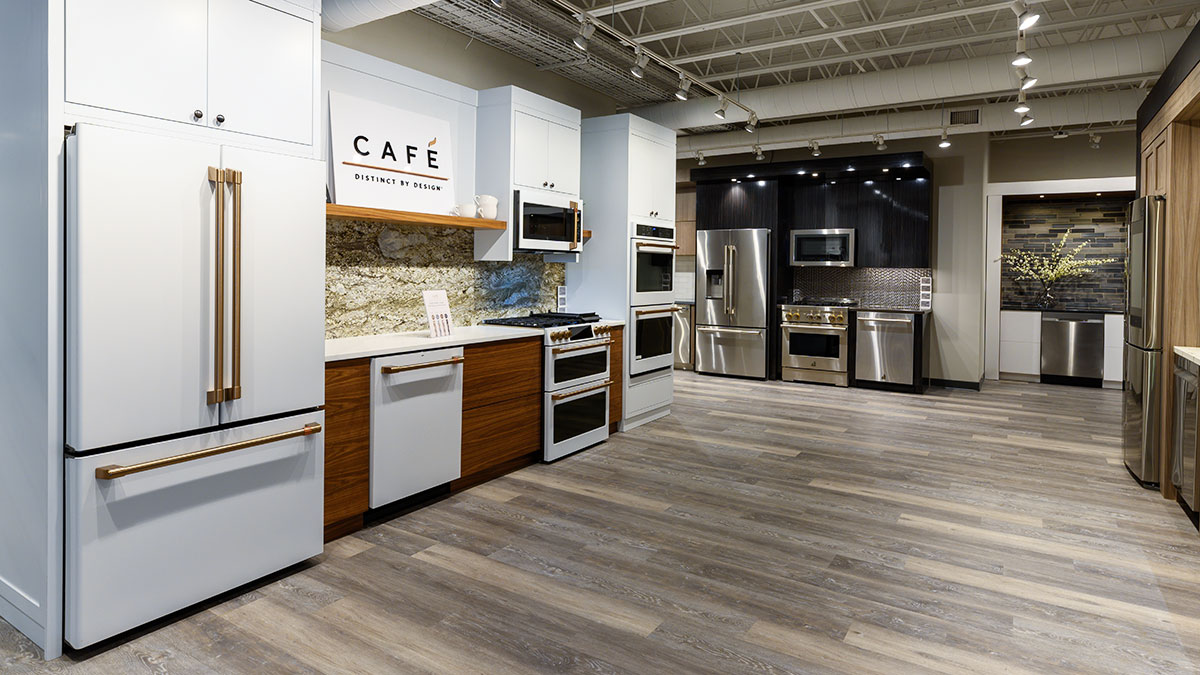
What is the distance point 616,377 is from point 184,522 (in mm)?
3423

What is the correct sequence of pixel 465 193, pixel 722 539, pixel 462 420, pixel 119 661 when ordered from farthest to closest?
pixel 465 193
pixel 462 420
pixel 722 539
pixel 119 661

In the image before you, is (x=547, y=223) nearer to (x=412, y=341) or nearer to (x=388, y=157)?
(x=388, y=157)

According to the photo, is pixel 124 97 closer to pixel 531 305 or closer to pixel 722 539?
pixel 722 539

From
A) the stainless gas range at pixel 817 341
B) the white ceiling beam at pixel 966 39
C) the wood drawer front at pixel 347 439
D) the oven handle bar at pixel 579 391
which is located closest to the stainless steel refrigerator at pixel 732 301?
the stainless gas range at pixel 817 341

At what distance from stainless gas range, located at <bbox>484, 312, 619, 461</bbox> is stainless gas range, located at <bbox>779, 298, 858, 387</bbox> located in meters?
3.60

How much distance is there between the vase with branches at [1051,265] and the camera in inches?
335

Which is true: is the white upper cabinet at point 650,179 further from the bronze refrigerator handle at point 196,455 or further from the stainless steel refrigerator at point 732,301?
the bronze refrigerator handle at point 196,455

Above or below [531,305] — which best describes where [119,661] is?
below

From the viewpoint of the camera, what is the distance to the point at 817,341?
8.08m

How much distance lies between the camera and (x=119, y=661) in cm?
220

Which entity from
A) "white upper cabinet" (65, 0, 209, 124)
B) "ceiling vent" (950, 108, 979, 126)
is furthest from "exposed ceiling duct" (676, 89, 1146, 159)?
"white upper cabinet" (65, 0, 209, 124)

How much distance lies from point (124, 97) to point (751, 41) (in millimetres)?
5217

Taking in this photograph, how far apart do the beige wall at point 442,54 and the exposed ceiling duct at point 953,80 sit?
71.9 inches

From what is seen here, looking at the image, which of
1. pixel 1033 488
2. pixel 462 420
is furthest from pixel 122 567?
pixel 1033 488
